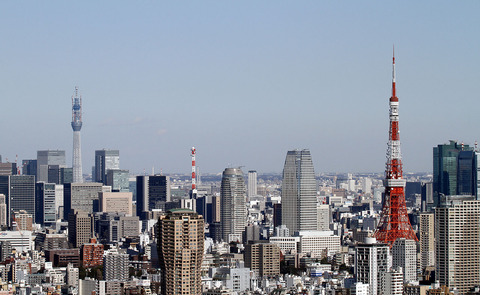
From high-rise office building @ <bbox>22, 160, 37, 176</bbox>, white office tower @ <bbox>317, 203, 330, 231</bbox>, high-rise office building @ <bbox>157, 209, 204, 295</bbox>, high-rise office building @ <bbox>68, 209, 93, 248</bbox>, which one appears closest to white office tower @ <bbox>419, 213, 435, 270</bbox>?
high-rise office building @ <bbox>157, 209, 204, 295</bbox>

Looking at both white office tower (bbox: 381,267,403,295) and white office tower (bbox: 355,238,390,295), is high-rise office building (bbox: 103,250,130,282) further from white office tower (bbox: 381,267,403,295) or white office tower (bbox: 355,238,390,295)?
white office tower (bbox: 381,267,403,295)

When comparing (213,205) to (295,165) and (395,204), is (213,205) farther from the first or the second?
(395,204)

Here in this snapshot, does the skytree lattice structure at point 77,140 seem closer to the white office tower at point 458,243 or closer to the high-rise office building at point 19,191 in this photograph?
the high-rise office building at point 19,191

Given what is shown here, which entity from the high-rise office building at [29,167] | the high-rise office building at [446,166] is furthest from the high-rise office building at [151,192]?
the high-rise office building at [446,166]

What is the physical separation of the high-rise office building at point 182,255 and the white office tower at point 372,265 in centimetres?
491

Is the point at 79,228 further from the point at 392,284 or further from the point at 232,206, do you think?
the point at 392,284

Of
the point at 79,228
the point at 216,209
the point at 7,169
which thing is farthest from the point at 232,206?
the point at 7,169

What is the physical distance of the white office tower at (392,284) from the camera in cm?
3438

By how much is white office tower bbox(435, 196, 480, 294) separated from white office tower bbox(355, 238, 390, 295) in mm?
5697

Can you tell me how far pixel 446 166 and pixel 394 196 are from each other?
76.2ft

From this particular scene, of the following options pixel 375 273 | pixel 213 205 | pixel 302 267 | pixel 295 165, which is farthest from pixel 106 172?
pixel 375 273

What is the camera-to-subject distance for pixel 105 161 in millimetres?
98250

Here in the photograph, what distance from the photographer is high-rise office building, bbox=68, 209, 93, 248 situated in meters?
60.1

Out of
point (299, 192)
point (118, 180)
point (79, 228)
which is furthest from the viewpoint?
→ point (118, 180)
